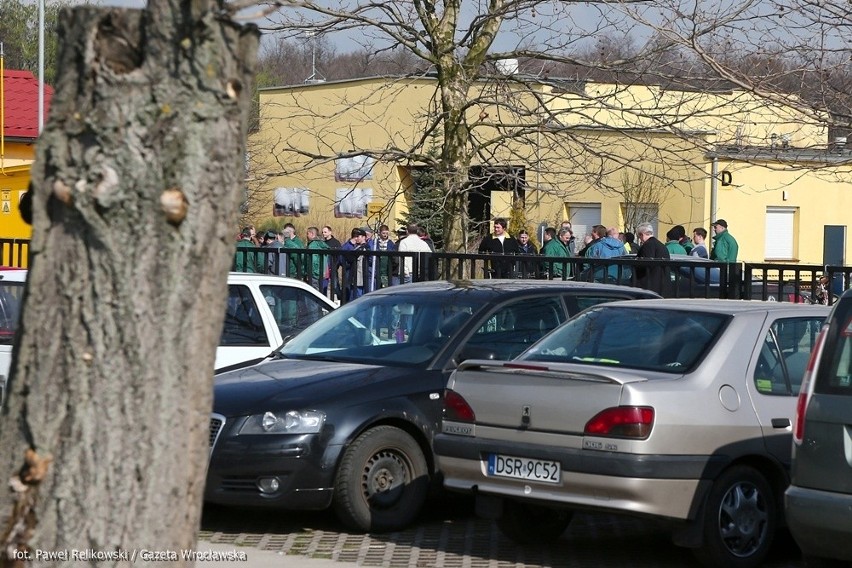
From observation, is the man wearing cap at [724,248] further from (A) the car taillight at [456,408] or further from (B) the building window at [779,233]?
(B) the building window at [779,233]

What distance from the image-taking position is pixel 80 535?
10.1 ft

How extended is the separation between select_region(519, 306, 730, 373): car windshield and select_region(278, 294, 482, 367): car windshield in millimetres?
1110

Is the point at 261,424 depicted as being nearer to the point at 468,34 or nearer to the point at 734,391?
the point at 734,391

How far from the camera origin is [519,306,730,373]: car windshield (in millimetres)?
7453

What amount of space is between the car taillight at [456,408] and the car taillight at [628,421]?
968mm

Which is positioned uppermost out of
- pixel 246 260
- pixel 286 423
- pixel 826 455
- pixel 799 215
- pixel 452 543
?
pixel 799 215

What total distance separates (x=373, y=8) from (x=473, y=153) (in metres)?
2.00

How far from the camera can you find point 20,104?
137 feet

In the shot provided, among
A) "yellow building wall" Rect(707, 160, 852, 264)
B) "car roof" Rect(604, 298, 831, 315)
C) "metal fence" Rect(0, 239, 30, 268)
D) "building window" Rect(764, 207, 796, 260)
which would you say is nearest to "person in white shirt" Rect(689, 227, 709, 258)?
"metal fence" Rect(0, 239, 30, 268)

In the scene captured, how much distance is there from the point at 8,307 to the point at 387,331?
117 inches

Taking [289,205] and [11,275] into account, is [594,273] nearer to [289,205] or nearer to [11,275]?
[11,275]

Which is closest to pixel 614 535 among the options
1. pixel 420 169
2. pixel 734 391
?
pixel 734 391

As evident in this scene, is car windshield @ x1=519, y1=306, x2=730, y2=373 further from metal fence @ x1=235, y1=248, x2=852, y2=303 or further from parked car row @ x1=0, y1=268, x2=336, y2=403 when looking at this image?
metal fence @ x1=235, y1=248, x2=852, y2=303

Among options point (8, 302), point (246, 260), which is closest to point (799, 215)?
point (246, 260)
